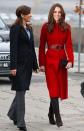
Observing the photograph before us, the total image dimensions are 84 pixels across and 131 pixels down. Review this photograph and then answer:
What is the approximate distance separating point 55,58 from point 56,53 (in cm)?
7

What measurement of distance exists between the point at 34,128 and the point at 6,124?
51 cm

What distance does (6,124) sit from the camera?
1012 cm

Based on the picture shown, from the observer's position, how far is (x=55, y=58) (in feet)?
32.6

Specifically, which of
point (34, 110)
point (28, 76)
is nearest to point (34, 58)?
point (28, 76)

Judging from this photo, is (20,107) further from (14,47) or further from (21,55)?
(14,47)

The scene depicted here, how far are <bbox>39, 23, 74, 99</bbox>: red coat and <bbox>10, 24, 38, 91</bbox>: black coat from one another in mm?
373

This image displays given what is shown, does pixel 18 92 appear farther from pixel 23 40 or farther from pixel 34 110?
pixel 34 110

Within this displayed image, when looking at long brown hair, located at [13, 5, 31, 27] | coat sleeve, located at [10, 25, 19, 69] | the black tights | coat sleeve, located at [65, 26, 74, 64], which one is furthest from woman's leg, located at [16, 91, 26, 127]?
long brown hair, located at [13, 5, 31, 27]

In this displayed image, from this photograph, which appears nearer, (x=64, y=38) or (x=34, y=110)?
(x=64, y=38)

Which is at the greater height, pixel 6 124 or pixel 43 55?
pixel 43 55

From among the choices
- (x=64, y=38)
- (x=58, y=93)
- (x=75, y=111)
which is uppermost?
(x=64, y=38)

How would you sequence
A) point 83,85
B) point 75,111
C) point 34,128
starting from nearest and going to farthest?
point 83,85, point 34,128, point 75,111

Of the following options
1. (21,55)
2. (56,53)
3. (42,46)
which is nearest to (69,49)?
(56,53)

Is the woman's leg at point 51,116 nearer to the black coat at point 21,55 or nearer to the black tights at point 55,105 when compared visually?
the black tights at point 55,105
